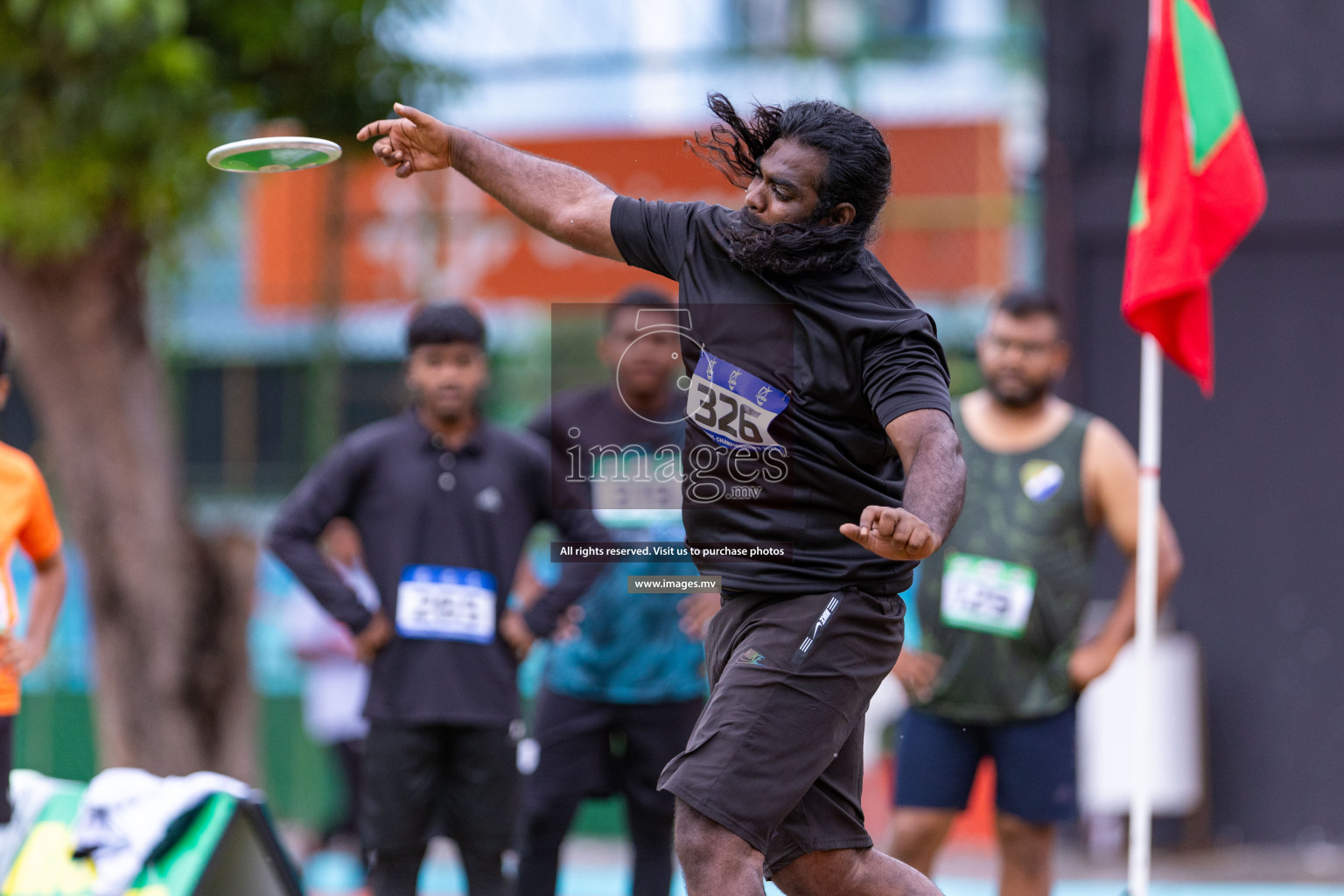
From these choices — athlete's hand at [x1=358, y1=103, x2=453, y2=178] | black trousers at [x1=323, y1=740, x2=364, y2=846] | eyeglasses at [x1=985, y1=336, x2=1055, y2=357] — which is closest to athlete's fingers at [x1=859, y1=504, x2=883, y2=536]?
athlete's hand at [x1=358, y1=103, x2=453, y2=178]

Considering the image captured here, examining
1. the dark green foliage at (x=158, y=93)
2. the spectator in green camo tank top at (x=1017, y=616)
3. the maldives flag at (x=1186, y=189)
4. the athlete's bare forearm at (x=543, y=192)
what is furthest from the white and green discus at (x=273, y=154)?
the maldives flag at (x=1186, y=189)

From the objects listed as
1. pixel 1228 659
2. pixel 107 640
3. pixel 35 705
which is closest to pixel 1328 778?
pixel 1228 659

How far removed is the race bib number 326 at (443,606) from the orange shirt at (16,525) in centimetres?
112

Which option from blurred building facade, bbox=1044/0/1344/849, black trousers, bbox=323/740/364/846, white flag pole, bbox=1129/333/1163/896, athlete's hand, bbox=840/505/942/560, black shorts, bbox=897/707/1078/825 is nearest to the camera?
athlete's hand, bbox=840/505/942/560

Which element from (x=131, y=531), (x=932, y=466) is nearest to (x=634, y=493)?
(x=932, y=466)

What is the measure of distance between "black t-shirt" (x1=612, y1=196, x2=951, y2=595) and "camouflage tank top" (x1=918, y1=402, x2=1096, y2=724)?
1700 mm

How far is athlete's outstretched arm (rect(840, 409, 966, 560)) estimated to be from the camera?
281 centimetres

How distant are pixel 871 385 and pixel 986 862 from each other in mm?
5690

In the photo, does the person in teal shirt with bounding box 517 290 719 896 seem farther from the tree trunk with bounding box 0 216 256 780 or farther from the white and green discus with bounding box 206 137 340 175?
the tree trunk with bounding box 0 216 256 780

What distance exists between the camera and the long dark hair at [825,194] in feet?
10.6

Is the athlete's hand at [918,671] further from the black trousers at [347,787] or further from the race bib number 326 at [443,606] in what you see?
the black trousers at [347,787]

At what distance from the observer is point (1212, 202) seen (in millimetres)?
5402

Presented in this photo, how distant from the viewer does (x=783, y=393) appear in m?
3.28

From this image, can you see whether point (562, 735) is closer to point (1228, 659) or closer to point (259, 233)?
point (1228, 659)
